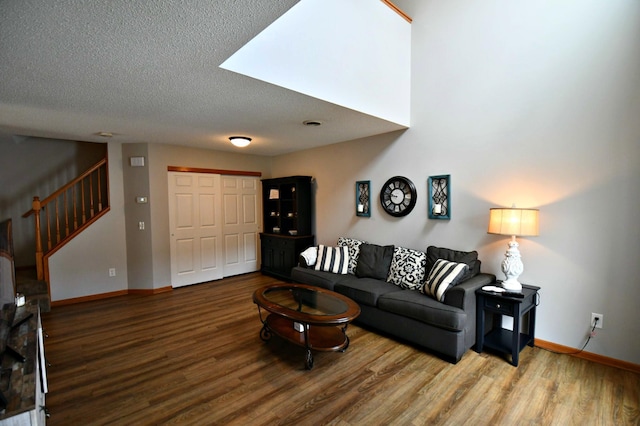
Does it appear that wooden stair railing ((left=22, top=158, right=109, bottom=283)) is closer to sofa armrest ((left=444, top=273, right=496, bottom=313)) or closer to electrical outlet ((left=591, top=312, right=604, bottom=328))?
sofa armrest ((left=444, top=273, right=496, bottom=313))

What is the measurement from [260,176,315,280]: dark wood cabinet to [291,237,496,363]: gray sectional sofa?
3.23 feet

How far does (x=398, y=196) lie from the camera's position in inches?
157

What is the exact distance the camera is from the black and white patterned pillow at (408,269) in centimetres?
337

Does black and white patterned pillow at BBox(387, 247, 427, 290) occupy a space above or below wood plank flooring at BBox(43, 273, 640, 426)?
above

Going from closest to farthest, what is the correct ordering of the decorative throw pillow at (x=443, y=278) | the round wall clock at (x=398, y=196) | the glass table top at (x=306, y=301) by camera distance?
the glass table top at (x=306, y=301) → the decorative throw pillow at (x=443, y=278) → the round wall clock at (x=398, y=196)

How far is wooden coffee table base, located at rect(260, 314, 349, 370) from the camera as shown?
253 centimetres

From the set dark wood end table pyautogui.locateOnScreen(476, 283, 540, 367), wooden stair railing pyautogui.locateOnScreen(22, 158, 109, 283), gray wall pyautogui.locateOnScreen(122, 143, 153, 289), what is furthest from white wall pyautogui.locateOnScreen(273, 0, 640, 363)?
wooden stair railing pyautogui.locateOnScreen(22, 158, 109, 283)

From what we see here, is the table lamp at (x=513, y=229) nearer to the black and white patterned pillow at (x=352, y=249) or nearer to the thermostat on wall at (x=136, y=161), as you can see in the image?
the black and white patterned pillow at (x=352, y=249)

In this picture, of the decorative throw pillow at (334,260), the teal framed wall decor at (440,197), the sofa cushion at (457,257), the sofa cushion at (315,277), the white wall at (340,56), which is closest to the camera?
the white wall at (340,56)

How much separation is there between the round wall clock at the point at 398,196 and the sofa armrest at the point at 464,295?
4.17ft

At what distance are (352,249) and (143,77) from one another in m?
3.08

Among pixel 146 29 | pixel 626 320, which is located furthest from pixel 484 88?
pixel 146 29

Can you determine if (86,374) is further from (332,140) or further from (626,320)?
(626,320)

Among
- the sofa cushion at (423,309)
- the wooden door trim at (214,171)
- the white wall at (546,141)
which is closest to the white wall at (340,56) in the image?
the white wall at (546,141)
